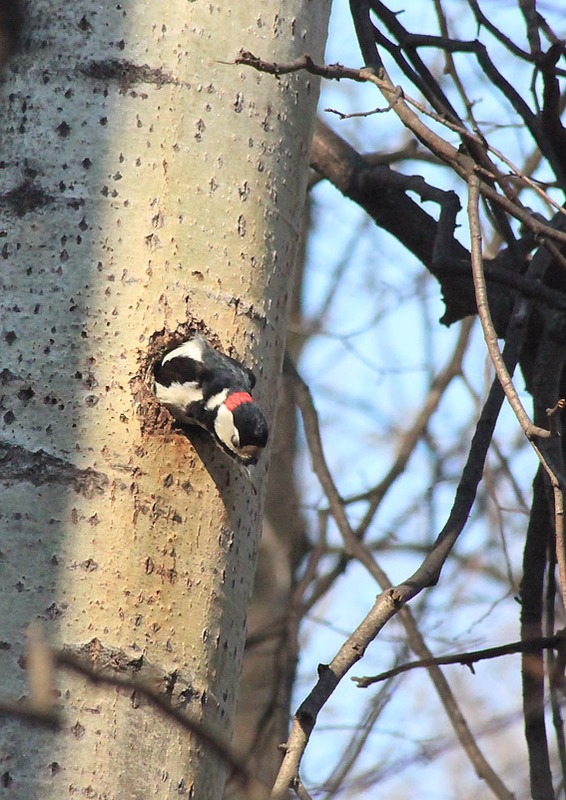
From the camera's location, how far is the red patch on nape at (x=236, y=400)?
2055 mm

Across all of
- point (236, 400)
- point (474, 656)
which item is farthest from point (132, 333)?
point (474, 656)

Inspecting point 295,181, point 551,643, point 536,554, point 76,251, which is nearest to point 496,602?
point 536,554

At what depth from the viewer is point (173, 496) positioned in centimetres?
197

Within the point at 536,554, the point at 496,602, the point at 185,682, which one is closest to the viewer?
the point at 185,682

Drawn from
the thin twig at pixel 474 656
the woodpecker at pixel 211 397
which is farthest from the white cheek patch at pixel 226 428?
the thin twig at pixel 474 656

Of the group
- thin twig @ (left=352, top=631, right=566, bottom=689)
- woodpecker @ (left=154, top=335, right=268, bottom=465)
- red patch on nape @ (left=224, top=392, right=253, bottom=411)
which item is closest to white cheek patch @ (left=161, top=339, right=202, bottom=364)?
A: woodpecker @ (left=154, top=335, right=268, bottom=465)

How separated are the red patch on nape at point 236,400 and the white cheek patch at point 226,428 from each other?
1cm

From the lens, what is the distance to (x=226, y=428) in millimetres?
2068

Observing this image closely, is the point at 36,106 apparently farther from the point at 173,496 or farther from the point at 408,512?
the point at 408,512

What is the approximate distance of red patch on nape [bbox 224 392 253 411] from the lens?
205cm

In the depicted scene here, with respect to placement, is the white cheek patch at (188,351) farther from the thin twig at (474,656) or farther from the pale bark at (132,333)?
the thin twig at (474,656)

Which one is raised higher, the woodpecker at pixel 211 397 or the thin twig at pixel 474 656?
the woodpecker at pixel 211 397

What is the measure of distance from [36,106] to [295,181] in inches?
22.6

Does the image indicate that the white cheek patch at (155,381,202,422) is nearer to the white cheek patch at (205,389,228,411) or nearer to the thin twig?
the white cheek patch at (205,389,228,411)
